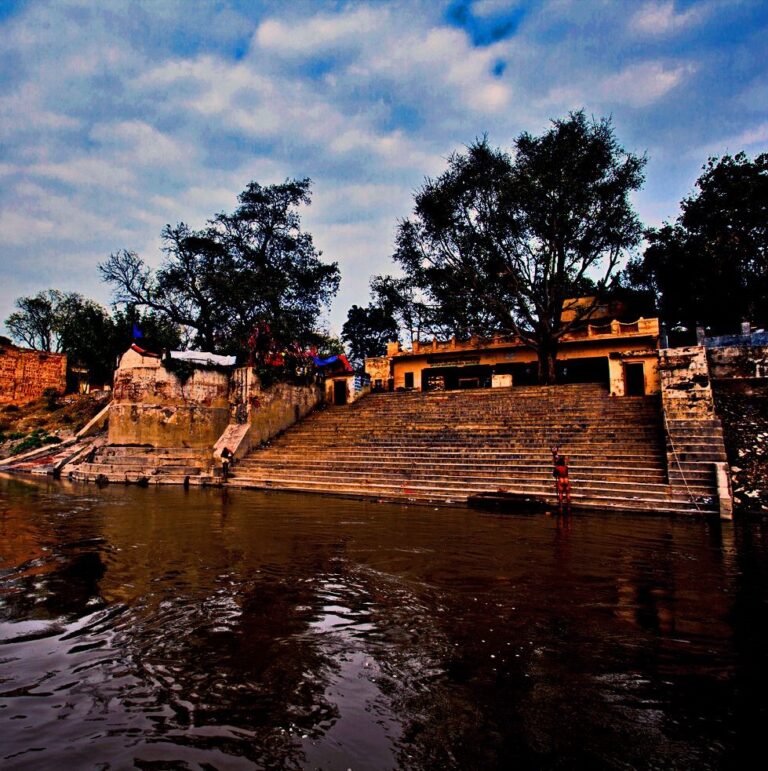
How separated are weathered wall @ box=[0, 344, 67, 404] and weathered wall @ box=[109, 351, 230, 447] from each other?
64.3 ft

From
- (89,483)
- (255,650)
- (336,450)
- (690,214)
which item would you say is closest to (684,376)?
(336,450)

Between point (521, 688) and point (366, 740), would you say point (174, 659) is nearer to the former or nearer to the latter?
point (366, 740)

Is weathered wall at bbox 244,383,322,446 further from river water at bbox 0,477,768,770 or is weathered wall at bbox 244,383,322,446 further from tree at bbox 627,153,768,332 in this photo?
tree at bbox 627,153,768,332

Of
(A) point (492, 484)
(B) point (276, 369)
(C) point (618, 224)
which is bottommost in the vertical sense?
(A) point (492, 484)

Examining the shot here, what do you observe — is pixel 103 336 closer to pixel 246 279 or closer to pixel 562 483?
pixel 246 279

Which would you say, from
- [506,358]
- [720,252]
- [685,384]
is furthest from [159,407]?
[720,252]

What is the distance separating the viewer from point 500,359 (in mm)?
29953

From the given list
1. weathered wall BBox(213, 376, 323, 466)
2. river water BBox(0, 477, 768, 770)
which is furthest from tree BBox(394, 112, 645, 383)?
river water BBox(0, 477, 768, 770)

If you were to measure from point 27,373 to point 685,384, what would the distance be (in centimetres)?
3717

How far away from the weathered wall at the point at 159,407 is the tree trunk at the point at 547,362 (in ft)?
51.4

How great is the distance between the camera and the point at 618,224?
2203cm

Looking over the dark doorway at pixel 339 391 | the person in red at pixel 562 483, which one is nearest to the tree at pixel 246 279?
the dark doorway at pixel 339 391

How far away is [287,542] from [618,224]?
71.0 ft

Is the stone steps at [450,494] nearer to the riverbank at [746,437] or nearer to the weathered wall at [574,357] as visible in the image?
the riverbank at [746,437]
